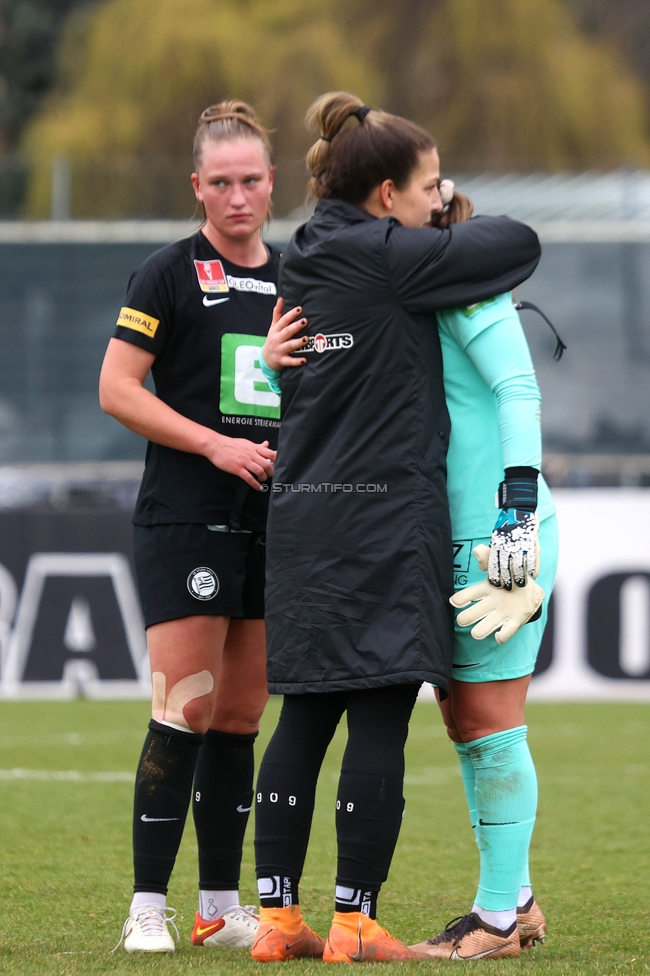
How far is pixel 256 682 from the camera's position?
3.88 metres

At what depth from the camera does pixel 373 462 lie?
3.25 m

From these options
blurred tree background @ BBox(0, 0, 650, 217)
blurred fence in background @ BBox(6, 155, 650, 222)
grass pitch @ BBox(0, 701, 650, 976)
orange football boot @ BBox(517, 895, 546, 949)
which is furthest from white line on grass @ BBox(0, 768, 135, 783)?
blurred tree background @ BBox(0, 0, 650, 217)

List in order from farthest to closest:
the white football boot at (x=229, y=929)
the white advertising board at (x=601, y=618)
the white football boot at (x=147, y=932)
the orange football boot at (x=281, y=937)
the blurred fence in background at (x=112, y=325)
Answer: the blurred fence in background at (x=112, y=325)
the white advertising board at (x=601, y=618)
the white football boot at (x=229, y=929)
the white football boot at (x=147, y=932)
the orange football boot at (x=281, y=937)

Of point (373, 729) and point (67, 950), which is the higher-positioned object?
point (373, 729)

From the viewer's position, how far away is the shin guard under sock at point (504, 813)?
11.0ft

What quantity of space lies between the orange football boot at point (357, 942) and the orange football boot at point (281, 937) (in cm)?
9

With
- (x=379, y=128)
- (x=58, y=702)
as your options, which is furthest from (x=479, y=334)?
(x=58, y=702)

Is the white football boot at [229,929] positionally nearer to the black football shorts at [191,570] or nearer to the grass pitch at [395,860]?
the grass pitch at [395,860]

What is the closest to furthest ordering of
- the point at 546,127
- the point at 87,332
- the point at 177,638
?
the point at 177,638, the point at 87,332, the point at 546,127

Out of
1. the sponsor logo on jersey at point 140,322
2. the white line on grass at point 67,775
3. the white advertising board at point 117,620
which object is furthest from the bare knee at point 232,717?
the white advertising board at point 117,620

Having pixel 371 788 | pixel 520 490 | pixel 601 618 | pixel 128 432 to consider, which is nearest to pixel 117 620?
pixel 128 432

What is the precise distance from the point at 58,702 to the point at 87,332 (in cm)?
487

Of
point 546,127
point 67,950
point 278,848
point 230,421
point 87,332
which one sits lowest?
point 67,950

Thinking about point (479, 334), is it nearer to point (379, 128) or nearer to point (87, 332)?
point (379, 128)
